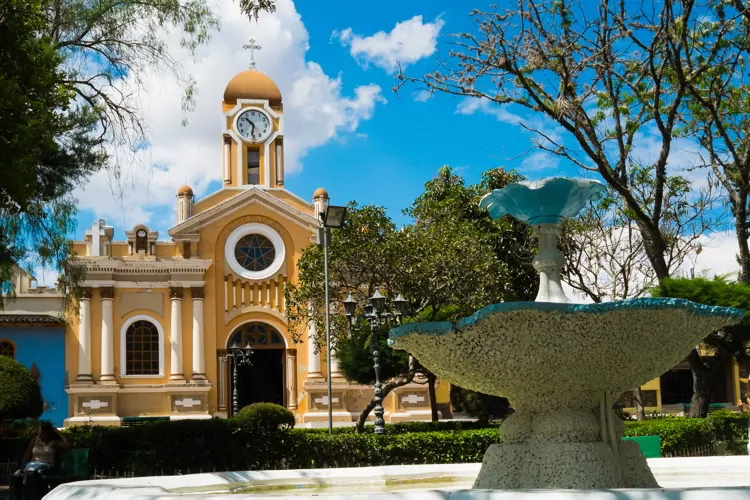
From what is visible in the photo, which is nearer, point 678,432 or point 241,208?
point 678,432

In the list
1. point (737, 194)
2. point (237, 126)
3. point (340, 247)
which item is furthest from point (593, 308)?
point (237, 126)

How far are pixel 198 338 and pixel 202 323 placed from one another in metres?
0.54

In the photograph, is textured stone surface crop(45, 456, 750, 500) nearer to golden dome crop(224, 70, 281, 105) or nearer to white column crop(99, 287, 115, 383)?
white column crop(99, 287, 115, 383)

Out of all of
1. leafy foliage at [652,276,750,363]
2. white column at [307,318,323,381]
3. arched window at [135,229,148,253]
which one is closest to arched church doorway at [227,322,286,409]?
white column at [307,318,323,381]

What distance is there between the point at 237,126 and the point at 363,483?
86.8ft

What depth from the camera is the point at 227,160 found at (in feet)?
110

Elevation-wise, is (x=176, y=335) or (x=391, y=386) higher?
(x=176, y=335)

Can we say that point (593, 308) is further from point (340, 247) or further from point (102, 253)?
point (102, 253)

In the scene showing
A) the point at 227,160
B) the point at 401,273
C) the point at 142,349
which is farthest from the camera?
the point at 227,160

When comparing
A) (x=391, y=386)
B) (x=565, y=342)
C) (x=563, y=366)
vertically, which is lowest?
(x=391, y=386)

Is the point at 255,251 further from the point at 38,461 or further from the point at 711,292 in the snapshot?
the point at 38,461

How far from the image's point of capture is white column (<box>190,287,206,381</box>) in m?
30.2

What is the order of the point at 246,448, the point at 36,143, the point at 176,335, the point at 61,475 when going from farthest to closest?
the point at 176,335
the point at 246,448
the point at 36,143
the point at 61,475

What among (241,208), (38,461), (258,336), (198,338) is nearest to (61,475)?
(38,461)
